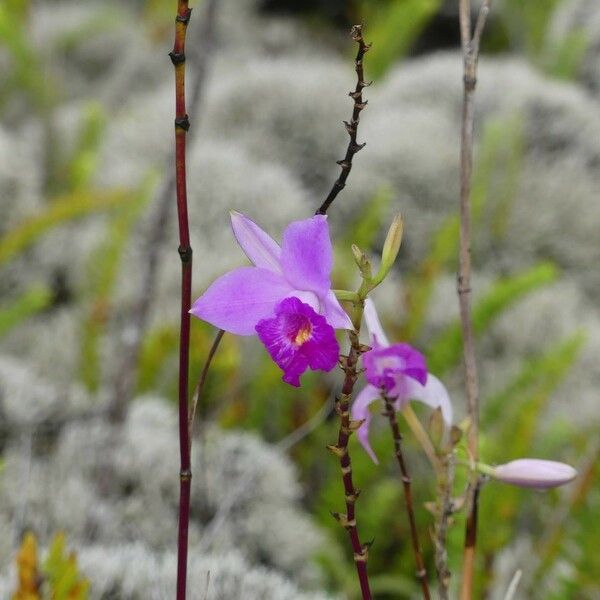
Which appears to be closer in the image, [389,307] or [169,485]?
[169,485]

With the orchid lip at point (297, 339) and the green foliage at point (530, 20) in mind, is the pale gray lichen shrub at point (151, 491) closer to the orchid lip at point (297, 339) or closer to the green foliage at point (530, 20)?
the orchid lip at point (297, 339)

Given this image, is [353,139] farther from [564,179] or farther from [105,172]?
[564,179]

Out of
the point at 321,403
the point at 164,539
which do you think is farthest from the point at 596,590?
the point at 321,403

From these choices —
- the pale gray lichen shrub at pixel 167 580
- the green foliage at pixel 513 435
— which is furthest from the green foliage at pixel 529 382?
the pale gray lichen shrub at pixel 167 580

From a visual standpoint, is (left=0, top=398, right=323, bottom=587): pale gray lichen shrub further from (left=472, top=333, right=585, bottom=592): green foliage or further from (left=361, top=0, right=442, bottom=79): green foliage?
(left=361, top=0, right=442, bottom=79): green foliage

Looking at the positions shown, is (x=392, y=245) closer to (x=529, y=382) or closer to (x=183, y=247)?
(x=183, y=247)
